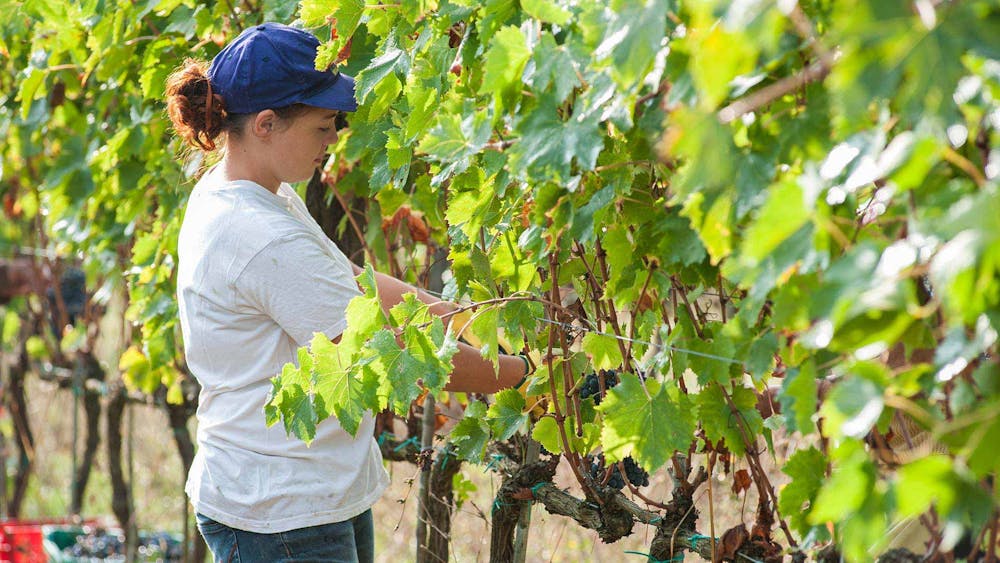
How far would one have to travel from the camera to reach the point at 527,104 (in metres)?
1.37

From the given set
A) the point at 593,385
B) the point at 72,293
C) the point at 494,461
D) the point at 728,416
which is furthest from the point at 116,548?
the point at 728,416

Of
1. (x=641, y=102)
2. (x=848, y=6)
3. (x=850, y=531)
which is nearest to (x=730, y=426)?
(x=641, y=102)

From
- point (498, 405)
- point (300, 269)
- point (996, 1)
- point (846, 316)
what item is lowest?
point (498, 405)

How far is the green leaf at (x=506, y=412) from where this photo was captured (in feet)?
6.41

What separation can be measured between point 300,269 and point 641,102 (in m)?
0.76

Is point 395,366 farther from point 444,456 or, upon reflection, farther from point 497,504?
point 444,456

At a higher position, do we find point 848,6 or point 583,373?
point 848,6

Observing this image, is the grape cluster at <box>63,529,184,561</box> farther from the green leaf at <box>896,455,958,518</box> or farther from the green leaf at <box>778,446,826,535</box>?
the green leaf at <box>896,455,958,518</box>

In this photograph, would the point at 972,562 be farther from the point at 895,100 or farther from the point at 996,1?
the point at 996,1

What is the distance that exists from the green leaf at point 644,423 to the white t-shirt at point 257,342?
21.3 inches

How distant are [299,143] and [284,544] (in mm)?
737

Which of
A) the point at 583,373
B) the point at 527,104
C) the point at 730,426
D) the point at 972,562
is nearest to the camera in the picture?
the point at 972,562

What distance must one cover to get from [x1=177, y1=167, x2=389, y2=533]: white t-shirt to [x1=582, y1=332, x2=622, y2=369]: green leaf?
409 mm

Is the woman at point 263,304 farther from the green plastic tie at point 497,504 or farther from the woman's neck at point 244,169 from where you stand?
the green plastic tie at point 497,504
